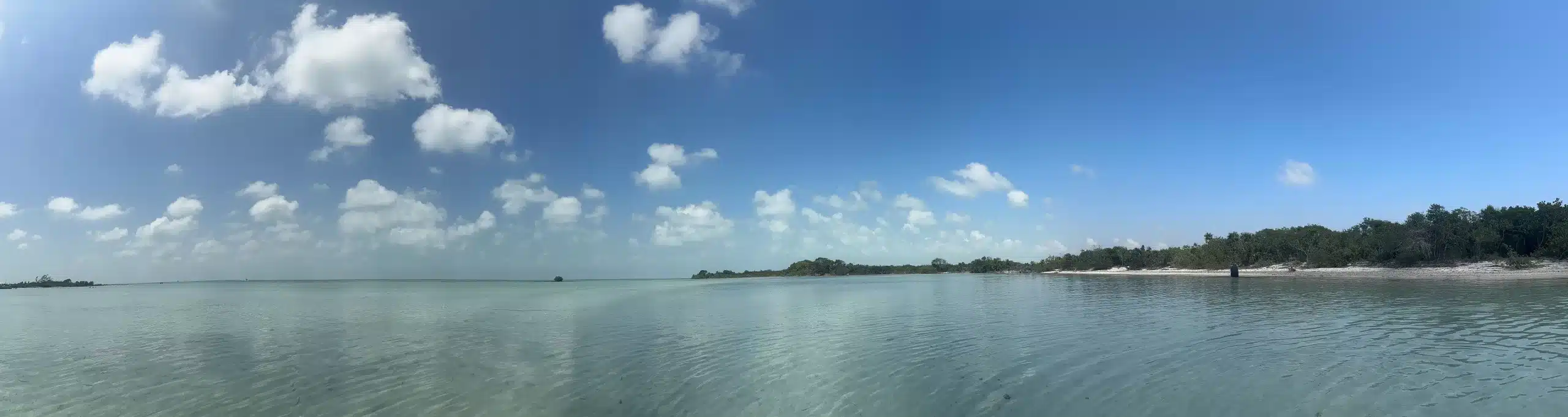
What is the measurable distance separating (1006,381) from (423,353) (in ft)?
59.0

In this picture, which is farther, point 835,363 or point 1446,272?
point 1446,272

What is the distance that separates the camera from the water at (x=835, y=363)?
43.0 ft

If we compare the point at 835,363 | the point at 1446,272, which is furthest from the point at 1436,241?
the point at 835,363

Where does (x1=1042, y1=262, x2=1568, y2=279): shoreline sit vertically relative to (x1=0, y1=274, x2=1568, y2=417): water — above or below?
above

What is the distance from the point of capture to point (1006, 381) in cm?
1502

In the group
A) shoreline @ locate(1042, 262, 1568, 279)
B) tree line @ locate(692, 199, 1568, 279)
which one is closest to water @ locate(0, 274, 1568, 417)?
shoreline @ locate(1042, 262, 1568, 279)

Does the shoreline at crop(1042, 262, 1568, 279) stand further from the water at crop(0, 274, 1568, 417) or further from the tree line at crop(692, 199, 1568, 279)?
the water at crop(0, 274, 1568, 417)

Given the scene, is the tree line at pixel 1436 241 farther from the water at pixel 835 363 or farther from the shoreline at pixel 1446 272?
the water at pixel 835 363

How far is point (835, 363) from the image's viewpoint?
18297mm

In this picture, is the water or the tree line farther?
the tree line

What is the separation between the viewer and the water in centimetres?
1312

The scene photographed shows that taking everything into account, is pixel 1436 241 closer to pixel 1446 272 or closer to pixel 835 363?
pixel 1446 272

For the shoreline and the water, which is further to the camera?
the shoreline

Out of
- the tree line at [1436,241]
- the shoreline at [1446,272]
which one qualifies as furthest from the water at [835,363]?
the tree line at [1436,241]
